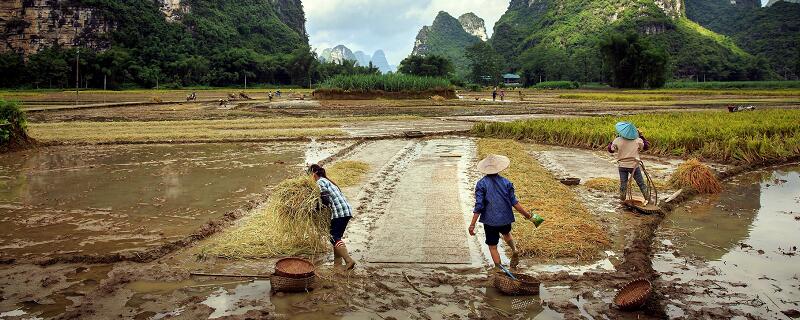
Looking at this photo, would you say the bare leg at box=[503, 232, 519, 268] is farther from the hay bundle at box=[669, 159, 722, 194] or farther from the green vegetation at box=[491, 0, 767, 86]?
the green vegetation at box=[491, 0, 767, 86]

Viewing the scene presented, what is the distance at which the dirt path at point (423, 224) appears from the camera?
674 cm

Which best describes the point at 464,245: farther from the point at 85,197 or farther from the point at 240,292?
the point at 85,197

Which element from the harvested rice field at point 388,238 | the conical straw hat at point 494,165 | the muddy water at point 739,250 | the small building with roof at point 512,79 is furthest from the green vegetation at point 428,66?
the conical straw hat at point 494,165

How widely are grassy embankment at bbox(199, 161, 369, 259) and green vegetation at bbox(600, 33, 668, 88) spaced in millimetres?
79392

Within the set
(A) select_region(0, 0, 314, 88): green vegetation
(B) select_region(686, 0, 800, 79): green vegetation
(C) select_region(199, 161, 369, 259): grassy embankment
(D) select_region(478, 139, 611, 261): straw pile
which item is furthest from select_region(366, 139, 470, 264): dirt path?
(B) select_region(686, 0, 800, 79): green vegetation

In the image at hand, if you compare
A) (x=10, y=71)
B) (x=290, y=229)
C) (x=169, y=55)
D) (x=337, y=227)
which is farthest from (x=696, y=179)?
(x=169, y=55)

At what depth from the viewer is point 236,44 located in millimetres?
121062

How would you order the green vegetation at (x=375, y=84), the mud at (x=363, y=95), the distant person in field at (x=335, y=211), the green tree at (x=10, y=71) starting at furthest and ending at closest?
1. the green tree at (x=10, y=71)
2. the green vegetation at (x=375, y=84)
3. the mud at (x=363, y=95)
4. the distant person in field at (x=335, y=211)

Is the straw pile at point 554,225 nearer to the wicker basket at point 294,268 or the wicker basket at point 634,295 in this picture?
the wicker basket at point 634,295

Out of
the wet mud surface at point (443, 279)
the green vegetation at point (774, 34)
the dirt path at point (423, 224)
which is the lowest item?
the wet mud surface at point (443, 279)

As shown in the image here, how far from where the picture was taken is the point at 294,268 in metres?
5.64

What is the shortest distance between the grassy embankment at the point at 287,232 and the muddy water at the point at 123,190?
3.73 feet

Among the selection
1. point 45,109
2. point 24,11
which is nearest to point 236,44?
point 24,11

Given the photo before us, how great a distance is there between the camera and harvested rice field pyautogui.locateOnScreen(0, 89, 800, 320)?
207 inches
